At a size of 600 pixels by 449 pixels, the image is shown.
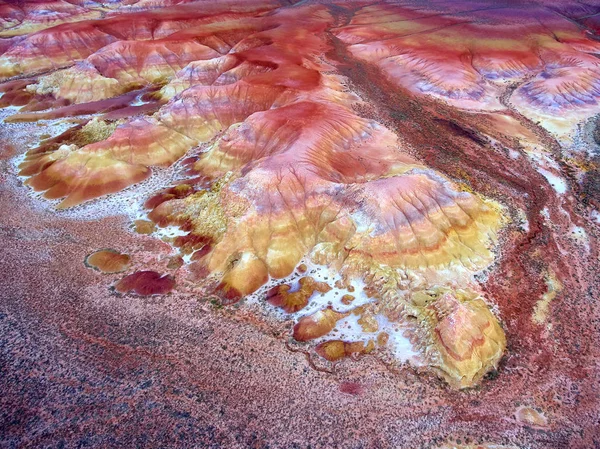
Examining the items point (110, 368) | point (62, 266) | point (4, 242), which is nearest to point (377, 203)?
point (110, 368)

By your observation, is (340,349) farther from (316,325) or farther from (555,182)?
(555,182)

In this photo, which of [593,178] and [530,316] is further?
[593,178]

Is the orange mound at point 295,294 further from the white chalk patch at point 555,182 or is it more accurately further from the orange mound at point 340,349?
the white chalk patch at point 555,182

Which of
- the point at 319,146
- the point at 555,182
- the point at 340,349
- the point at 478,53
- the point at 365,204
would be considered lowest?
the point at 340,349

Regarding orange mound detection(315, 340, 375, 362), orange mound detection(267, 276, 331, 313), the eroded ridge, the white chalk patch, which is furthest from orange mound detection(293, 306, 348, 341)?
the white chalk patch

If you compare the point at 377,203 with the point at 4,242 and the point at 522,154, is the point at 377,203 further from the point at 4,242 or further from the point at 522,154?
the point at 4,242

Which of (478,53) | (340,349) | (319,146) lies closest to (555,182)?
(319,146)

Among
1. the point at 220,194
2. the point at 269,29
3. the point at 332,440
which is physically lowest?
the point at 332,440

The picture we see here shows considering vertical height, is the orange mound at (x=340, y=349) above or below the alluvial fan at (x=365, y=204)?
below

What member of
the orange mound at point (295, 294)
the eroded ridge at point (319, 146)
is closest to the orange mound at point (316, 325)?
the eroded ridge at point (319, 146)
